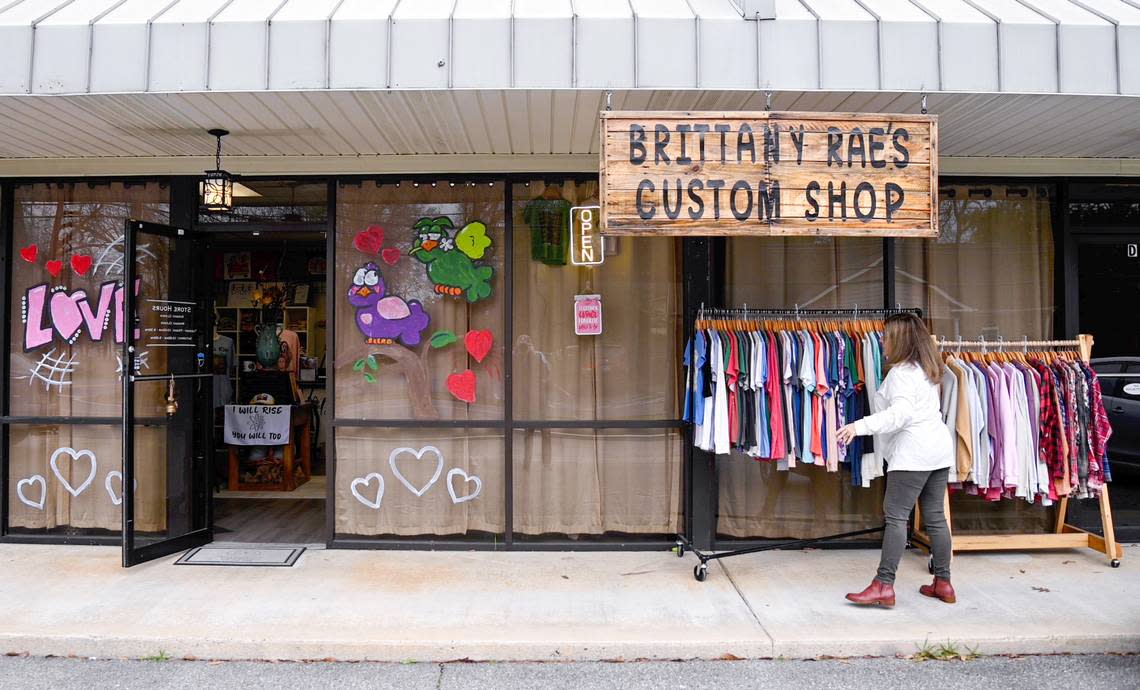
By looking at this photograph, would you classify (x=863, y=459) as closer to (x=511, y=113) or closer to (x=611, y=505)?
(x=611, y=505)

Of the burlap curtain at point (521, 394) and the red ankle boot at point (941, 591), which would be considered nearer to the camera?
the red ankle boot at point (941, 591)

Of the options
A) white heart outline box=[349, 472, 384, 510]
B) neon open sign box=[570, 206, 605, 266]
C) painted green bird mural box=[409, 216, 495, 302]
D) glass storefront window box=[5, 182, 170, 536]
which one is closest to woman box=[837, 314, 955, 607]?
neon open sign box=[570, 206, 605, 266]

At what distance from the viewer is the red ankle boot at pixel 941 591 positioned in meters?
4.32

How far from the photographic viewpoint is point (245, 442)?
753 centimetres

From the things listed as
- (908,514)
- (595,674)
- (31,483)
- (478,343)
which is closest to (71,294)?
(31,483)

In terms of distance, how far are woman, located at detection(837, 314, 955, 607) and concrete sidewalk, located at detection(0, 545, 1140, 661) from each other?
1.03 feet

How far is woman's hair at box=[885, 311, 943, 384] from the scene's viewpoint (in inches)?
165

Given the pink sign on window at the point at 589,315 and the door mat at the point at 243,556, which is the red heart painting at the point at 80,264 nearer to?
the door mat at the point at 243,556

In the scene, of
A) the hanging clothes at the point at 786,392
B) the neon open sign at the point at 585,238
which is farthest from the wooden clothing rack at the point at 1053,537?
the neon open sign at the point at 585,238

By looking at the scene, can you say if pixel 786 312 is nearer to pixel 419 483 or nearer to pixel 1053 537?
pixel 1053 537

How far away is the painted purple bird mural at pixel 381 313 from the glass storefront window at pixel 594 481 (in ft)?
3.87

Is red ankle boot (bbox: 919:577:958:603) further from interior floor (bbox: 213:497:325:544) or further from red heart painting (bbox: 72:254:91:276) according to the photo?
red heart painting (bbox: 72:254:91:276)

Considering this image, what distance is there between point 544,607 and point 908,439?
2.44 metres

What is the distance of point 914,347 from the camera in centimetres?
420
